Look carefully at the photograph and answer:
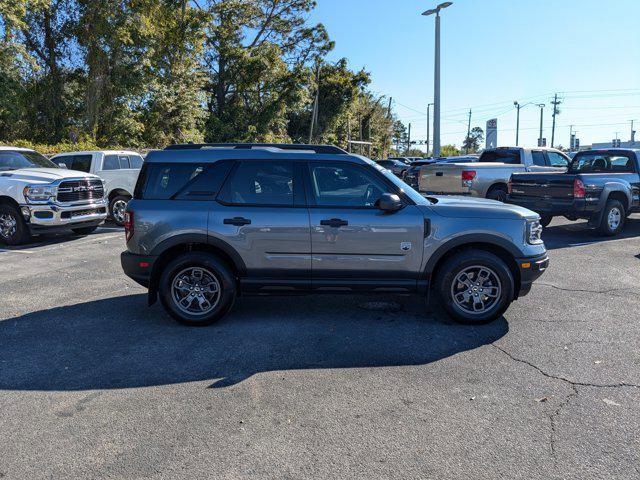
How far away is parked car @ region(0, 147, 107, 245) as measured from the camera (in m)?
10.3

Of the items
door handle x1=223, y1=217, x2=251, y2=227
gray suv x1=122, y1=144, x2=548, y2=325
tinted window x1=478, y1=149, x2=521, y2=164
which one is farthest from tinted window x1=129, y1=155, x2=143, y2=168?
tinted window x1=478, y1=149, x2=521, y2=164

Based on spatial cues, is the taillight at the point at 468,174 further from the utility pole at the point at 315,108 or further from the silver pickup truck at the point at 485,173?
the utility pole at the point at 315,108

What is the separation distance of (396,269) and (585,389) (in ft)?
6.74

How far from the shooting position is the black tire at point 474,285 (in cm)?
526

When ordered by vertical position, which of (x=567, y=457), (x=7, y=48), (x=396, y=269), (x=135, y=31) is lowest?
(x=567, y=457)

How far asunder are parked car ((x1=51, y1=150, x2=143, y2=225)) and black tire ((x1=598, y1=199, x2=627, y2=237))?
1115 centimetres

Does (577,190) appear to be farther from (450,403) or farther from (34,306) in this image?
(34,306)

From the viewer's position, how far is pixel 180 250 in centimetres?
554

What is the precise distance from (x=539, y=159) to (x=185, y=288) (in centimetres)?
1317

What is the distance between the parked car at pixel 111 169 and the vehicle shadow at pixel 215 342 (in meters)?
7.72

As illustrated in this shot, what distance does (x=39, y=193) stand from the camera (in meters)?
10.3

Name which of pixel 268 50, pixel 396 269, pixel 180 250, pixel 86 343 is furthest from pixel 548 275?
pixel 268 50

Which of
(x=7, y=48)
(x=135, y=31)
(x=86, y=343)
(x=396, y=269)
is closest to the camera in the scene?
(x=86, y=343)

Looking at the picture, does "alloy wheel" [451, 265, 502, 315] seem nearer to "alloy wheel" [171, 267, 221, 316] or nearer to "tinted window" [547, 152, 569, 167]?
"alloy wheel" [171, 267, 221, 316]
